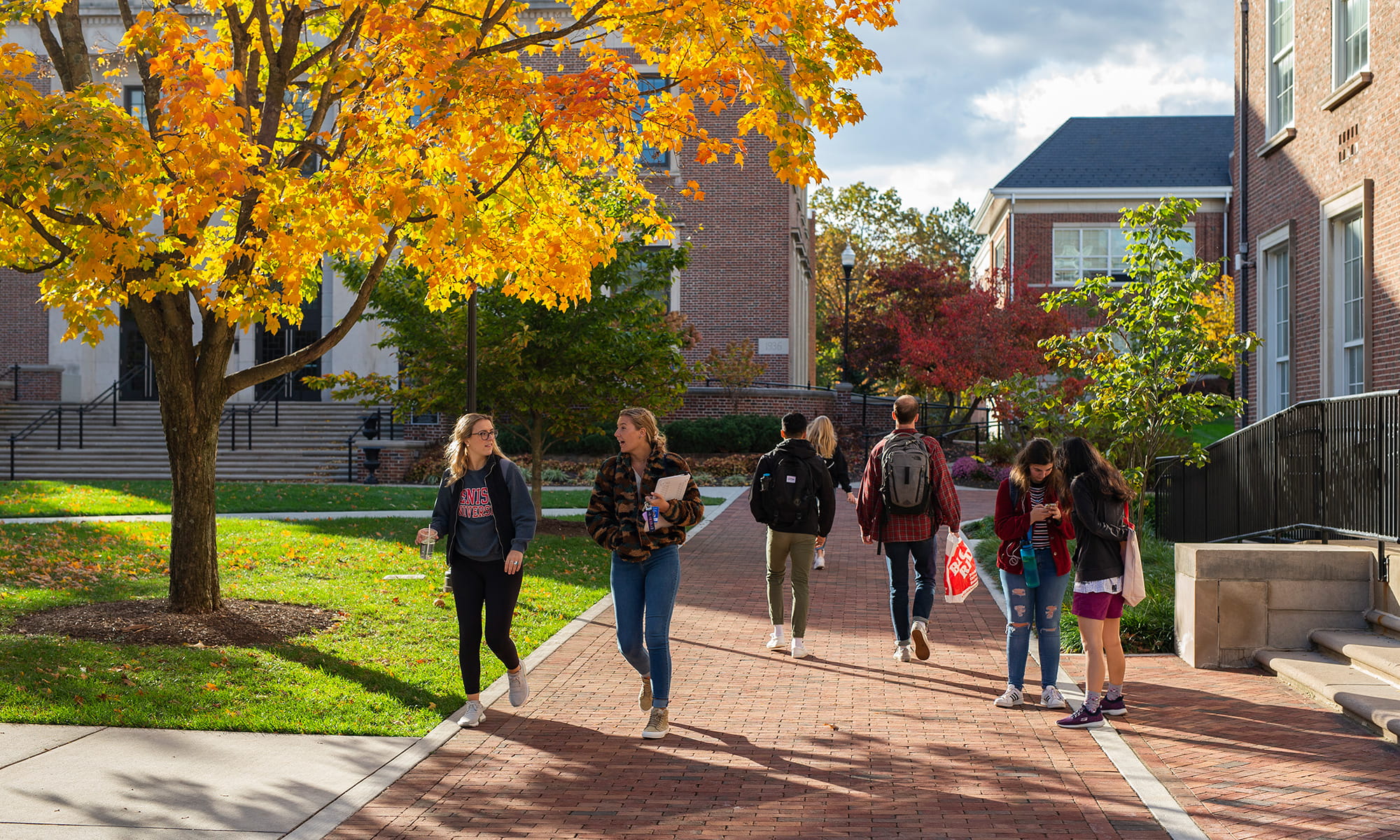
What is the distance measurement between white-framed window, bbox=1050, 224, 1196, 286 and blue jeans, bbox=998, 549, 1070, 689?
30.3 meters

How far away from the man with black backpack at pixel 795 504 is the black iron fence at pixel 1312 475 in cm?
377

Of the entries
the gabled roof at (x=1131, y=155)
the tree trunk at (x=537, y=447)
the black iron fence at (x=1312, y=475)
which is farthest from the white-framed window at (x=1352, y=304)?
the gabled roof at (x=1131, y=155)

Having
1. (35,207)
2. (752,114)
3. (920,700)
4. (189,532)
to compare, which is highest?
(752,114)

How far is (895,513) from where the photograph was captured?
870 centimetres

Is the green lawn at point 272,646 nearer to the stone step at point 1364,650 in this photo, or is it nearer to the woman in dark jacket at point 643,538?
the woman in dark jacket at point 643,538

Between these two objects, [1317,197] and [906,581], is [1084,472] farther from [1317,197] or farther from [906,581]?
[1317,197]

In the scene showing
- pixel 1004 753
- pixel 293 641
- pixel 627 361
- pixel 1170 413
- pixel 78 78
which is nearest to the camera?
pixel 1004 753

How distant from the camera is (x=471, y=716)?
6.93m

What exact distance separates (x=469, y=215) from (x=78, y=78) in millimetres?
3521

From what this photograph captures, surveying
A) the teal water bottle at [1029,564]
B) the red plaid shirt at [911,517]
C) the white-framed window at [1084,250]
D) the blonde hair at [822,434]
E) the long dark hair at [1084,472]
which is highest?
the white-framed window at [1084,250]

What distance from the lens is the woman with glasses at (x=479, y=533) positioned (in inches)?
271

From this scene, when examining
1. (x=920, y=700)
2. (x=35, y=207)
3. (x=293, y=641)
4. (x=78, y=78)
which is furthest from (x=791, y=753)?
(x=78, y=78)

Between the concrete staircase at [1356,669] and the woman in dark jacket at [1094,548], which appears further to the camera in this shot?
the woman in dark jacket at [1094,548]

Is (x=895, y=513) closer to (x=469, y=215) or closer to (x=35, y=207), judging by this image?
(x=469, y=215)
